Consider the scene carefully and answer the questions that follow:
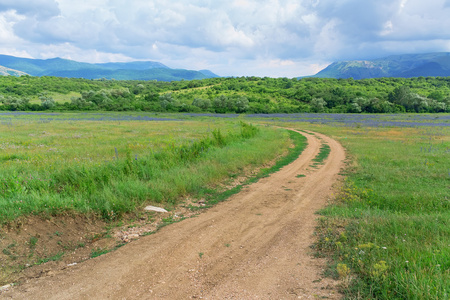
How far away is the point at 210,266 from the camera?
4.59m

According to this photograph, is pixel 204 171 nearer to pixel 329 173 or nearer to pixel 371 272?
pixel 329 173

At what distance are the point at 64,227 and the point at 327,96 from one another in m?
103

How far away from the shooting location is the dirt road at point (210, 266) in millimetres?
3844

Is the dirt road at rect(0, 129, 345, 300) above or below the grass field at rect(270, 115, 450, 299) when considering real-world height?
below

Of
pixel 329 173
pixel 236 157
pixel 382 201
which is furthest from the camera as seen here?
pixel 236 157

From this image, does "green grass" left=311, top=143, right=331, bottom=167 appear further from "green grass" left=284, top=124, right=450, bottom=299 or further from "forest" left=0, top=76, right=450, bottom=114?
"forest" left=0, top=76, right=450, bottom=114

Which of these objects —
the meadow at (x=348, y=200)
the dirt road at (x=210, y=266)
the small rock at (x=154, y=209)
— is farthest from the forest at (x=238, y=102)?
the dirt road at (x=210, y=266)

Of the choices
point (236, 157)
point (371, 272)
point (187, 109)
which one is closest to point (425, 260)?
point (371, 272)

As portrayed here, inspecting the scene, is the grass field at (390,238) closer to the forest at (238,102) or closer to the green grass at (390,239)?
the green grass at (390,239)

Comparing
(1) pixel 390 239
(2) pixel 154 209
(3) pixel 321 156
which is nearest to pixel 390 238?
(1) pixel 390 239

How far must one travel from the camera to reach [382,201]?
26.6 ft

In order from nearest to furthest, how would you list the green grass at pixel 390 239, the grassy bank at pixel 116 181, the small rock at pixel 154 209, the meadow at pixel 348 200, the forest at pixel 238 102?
the green grass at pixel 390 239 < the meadow at pixel 348 200 < the grassy bank at pixel 116 181 < the small rock at pixel 154 209 < the forest at pixel 238 102

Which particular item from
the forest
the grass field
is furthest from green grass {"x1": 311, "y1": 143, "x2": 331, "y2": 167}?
the forest

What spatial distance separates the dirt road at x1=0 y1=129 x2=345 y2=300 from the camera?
12.6ft
